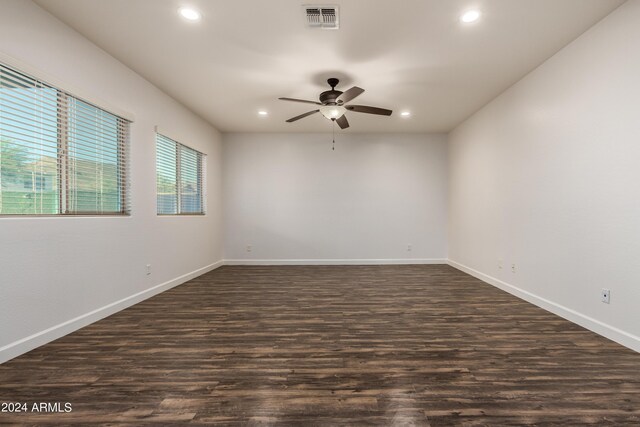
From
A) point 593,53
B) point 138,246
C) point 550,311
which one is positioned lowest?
point 550,311

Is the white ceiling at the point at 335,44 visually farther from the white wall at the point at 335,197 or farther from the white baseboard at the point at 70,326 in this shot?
the white baseboard at the point at 70,326

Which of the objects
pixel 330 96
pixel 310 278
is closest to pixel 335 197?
pixel 310 278

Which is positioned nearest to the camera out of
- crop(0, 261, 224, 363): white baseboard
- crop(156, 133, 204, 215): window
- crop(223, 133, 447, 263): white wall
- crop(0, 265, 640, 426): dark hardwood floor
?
crop(0, 265, 640, 426): dark hardwood floor

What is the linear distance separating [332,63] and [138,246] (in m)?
3.04

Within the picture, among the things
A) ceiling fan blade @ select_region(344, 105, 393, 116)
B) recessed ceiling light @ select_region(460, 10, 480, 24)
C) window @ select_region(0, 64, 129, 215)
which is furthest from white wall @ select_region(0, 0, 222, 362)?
recessed ceiling light @ select_region(460, 10, 480, 24)

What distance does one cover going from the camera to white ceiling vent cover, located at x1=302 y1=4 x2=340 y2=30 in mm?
Result: 2271

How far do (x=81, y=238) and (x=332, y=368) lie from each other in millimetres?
2494

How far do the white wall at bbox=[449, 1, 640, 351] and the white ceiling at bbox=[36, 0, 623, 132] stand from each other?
0.31 metres

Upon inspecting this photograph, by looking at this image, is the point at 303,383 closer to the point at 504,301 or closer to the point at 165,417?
the point at 165,417

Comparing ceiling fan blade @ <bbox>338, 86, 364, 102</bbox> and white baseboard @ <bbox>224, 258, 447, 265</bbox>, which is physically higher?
ceiling fan blade @ <bbox>338, 86, 364, 102</bbox>

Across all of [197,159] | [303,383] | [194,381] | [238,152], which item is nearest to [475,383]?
[303,383]

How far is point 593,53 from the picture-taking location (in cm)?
256

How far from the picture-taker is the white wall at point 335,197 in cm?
595

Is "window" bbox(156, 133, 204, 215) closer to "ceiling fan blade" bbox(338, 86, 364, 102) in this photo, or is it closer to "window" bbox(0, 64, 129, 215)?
"window" bbox(0, 64, 129, 215)
